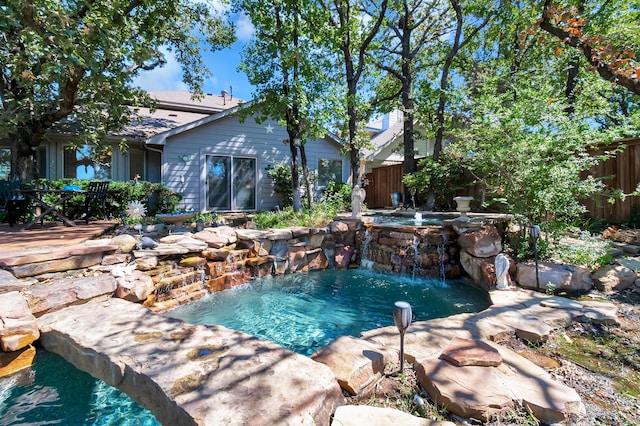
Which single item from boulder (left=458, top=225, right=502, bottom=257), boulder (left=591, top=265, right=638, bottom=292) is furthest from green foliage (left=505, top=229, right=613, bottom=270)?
boulder (left=458, top=225, right=502, bottom=257)

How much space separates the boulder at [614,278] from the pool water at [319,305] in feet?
4.38

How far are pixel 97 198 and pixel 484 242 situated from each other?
820 cm

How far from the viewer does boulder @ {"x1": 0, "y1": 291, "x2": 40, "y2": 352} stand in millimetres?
2472

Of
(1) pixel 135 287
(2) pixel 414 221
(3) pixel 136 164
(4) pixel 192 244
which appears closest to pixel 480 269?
(2) pixel 414 221

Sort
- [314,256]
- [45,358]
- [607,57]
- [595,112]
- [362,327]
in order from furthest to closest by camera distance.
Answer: [595,112] < [314,256] < [607,57] < [362,327] < [45,358]

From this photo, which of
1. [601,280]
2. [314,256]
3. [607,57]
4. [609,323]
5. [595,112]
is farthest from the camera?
[595,112]

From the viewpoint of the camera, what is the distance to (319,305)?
4.32 meters

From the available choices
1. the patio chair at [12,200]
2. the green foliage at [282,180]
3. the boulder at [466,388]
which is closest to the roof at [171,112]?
the green foliage at [282,180]

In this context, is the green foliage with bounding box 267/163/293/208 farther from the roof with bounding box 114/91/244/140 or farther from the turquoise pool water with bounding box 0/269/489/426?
the turquoise pool water with bounding box 0/269/489/426

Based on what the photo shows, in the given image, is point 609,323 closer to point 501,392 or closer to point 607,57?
point 501,392

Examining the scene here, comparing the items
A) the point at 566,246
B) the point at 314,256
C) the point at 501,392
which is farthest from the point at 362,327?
the point at 566,246

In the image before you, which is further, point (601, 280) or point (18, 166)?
point (18, 166)

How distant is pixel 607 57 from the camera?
4.58 metres

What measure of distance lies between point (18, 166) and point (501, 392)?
34.8ft
